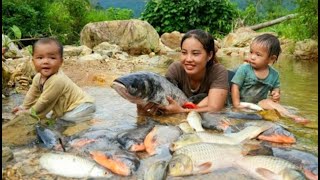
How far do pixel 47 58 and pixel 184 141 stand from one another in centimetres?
197

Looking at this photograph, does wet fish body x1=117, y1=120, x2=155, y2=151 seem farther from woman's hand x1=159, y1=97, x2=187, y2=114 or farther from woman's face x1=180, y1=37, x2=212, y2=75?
woman's face x1=180, y1=37, x2=212, y2=75

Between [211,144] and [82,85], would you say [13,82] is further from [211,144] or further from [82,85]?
[211,144]

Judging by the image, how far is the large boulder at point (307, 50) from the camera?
1584cm

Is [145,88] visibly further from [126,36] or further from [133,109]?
[126,36]

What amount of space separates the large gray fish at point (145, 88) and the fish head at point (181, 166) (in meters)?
1.73

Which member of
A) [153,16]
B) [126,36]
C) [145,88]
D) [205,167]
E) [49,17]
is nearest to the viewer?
[205,167]

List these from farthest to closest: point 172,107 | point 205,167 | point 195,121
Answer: point 172,107
point 195,121
point 205,167

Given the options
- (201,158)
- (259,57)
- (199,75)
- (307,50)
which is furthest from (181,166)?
(307,50)

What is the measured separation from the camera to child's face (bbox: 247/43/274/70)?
5.52 m

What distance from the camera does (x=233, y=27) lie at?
25812mm

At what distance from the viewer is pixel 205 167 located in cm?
290

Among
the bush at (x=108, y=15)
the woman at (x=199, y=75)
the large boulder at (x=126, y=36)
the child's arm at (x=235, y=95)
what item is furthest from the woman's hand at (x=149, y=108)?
the bush at (x=108, y=15)

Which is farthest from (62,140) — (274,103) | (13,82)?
(13,82)

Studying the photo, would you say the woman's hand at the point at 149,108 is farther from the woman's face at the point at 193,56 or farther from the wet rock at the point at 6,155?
the wet rock at the point at 6,155
